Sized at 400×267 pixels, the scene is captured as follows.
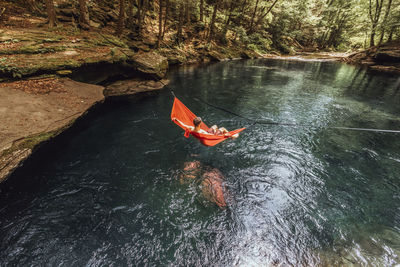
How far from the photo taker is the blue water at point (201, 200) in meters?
2.55

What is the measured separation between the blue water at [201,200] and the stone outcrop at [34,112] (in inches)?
17.6

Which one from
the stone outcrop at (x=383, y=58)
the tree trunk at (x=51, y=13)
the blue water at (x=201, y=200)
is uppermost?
the stone outcrop at (x=383, y=58)

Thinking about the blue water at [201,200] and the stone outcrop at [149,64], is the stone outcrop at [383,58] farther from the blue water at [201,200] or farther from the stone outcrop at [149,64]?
the stone outcrop at [149,64]

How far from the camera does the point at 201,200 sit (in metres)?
3.35

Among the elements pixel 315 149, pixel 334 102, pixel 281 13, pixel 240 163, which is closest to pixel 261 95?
pixel 334 102

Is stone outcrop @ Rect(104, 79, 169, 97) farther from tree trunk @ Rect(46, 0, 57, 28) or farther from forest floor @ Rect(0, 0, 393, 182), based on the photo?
tree trunk @ Rect(46, 0, 57, 28)

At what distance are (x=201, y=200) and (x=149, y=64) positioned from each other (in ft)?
28.2

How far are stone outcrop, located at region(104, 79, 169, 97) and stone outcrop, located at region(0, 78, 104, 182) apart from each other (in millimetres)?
1682

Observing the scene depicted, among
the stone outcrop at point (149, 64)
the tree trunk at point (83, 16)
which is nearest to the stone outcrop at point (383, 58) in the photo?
the stone outcrop at point (149, 64)

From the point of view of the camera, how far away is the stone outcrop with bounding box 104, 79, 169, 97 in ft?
28.5

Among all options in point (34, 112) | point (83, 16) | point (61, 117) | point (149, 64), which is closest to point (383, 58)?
point (149, 64)

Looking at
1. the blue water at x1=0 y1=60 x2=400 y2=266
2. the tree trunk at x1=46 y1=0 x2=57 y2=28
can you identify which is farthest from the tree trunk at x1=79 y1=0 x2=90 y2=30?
the blue water at x1=0 y1=60 x2=400 y2=266

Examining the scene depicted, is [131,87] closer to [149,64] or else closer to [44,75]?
[149,64]

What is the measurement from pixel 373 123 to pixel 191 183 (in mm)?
7533
